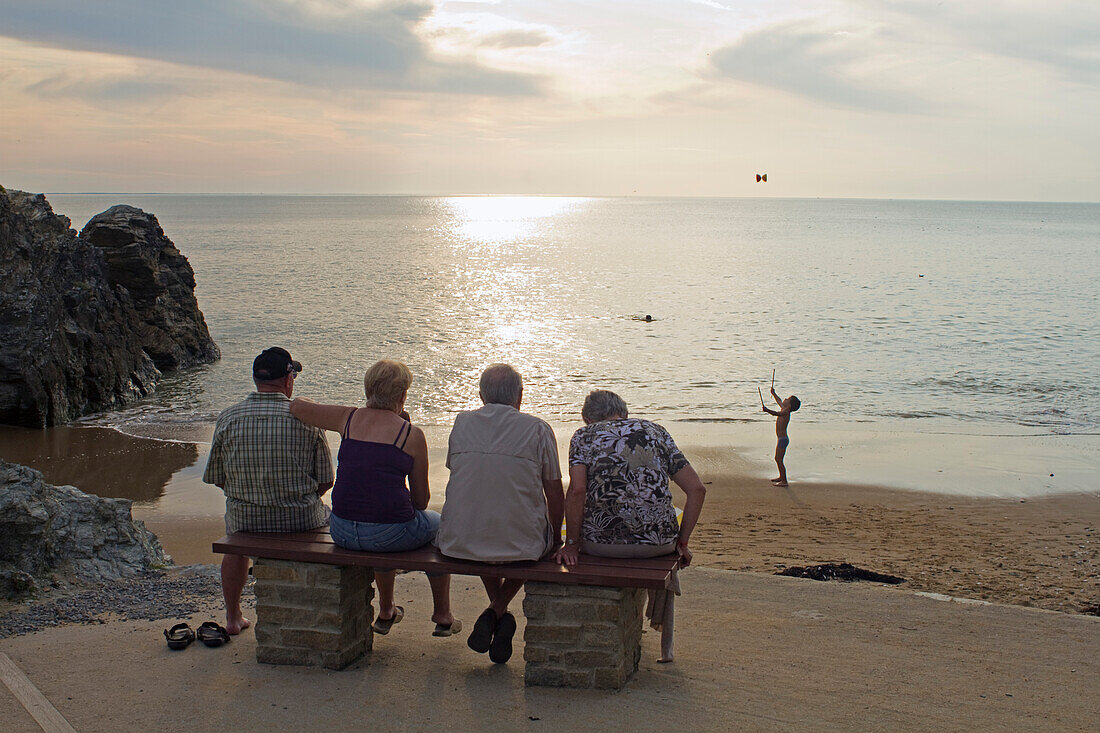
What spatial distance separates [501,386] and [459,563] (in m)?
0.90

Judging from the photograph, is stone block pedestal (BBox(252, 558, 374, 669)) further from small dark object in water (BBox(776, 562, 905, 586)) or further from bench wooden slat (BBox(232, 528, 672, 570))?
small dark object in water (BBox(776, 562, 905, 586))

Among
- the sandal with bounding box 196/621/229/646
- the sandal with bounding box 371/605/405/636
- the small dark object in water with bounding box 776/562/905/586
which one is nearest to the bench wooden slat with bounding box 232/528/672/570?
the sandal with bounding box 196/621/229/646

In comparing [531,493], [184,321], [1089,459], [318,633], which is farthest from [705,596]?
[184,321]

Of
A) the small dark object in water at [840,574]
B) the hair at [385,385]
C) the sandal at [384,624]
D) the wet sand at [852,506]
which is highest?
the hair at [385,385]

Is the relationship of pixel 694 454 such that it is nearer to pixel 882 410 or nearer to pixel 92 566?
pixel 882 410

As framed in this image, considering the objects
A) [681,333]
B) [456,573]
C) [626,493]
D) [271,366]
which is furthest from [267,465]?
[681,333]

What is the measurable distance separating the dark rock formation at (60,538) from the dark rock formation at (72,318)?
32.1 feet

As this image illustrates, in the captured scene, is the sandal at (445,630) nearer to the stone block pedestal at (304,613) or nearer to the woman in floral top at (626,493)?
the stone block pedestal at (304,613)

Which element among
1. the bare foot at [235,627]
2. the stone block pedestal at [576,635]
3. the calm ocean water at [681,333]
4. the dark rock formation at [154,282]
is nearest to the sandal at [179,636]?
the bare foot at [235,627]

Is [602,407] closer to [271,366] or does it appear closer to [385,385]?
[385,385]

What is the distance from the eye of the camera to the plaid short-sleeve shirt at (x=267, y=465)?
468 centimetres

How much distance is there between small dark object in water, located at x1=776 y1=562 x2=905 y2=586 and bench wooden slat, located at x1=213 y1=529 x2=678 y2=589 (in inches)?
125

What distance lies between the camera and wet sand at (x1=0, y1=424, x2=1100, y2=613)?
7.78 meters

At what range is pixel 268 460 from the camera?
4699 millimetres
